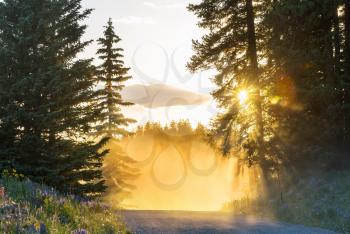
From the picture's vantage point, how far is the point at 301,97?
59.1ft

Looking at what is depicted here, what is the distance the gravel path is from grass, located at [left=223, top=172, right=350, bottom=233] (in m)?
1.94

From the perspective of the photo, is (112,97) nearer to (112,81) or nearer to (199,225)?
(112,81)

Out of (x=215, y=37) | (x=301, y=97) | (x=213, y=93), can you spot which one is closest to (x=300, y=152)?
(x=301, y=97)

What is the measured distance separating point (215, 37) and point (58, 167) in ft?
38.0

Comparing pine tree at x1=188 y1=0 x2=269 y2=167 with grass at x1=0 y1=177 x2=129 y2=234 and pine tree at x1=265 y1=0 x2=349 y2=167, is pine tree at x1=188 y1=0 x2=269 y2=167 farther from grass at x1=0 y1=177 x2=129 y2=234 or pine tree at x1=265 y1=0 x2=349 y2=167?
grass at x1=0 y1=177 x2=129 y2=234

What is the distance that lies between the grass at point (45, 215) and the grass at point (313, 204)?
703cm

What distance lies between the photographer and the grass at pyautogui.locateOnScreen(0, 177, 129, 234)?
6.41 m

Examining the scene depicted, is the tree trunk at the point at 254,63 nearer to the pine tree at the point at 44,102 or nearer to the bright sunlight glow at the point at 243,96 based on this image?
the bright sunlight glow at the point at 243,96

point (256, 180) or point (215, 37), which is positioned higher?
point (215, 37)

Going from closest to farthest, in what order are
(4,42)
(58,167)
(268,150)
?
(58,167) < (4,42) < (268,150)

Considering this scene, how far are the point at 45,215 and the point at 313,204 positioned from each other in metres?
Answer: 10.9

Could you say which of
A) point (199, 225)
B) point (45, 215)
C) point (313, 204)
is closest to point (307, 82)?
point (313, 204)

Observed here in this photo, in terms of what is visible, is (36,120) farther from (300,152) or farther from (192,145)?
(192,145)

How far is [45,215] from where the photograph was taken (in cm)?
768
